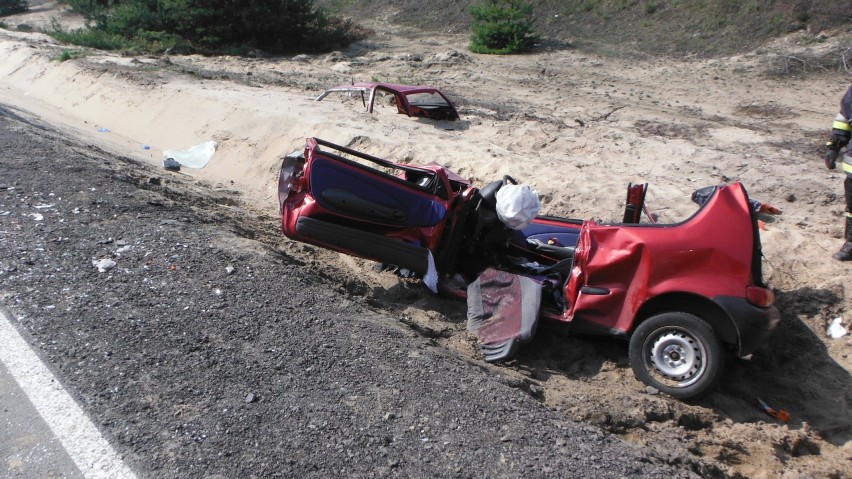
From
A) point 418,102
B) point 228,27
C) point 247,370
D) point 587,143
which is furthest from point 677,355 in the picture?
point 228,27

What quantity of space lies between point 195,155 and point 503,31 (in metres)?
9.76

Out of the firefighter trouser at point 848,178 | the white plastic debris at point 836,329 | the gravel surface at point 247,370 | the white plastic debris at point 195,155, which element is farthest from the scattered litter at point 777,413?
the white plastic debris at point 195,155

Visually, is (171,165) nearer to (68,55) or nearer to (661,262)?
(661,262)

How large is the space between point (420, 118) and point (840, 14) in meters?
10.1

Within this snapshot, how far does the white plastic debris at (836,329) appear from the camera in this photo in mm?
5328

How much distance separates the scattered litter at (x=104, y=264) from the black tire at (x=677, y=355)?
3.76 m

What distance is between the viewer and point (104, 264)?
5.08m

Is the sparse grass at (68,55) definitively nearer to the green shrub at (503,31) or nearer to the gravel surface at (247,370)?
the green shrub at (503,31)

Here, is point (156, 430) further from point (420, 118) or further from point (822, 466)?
point (420, 118)

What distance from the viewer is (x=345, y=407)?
3656mm

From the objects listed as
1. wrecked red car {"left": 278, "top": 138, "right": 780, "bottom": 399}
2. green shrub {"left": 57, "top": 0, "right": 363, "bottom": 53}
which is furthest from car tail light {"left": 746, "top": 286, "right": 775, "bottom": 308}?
green shrub {"left": 57, "top": 0, "right": 363, "bottom": 53}

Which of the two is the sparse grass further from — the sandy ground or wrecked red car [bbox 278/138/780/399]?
wrecked red car [bbox 278/138/780/399]

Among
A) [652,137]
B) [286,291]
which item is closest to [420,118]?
[652,137]

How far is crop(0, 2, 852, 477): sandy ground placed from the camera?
448 cm
